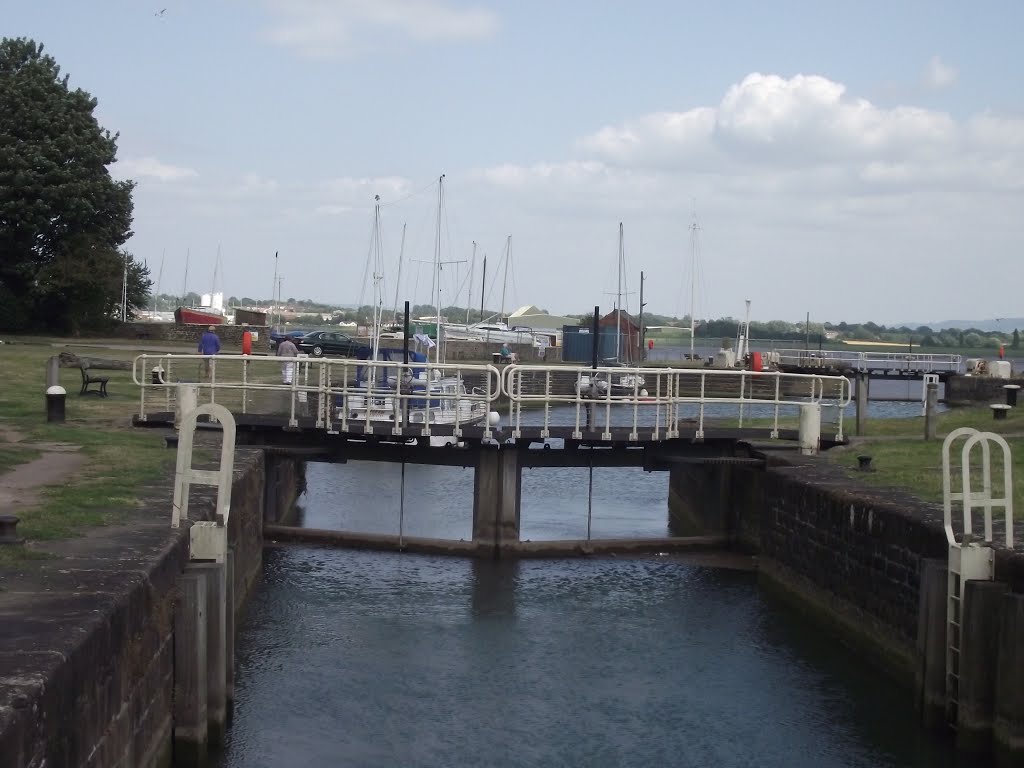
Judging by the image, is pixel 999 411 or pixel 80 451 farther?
pixel 999 411

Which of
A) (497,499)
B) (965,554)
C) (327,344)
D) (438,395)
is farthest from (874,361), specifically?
(965,554)

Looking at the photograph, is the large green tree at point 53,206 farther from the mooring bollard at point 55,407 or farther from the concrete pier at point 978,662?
the concrete pier at point 978,662

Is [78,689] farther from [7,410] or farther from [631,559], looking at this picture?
[7,410]

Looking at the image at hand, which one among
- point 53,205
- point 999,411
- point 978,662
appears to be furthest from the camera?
point 53,205

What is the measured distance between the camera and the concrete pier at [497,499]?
867 inches

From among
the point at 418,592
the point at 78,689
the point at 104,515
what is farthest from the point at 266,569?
the point at 78,689

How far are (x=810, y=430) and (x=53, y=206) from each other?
36.0 meters

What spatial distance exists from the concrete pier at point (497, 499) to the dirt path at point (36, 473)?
681 centimetres

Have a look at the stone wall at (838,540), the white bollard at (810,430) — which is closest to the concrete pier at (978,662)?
the stone wall at (838,540)

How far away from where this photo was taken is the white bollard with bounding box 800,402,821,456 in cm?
2262

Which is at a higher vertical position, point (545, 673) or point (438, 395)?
Result: point (438, 395)

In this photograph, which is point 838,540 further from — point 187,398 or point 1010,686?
Result: point 187,398

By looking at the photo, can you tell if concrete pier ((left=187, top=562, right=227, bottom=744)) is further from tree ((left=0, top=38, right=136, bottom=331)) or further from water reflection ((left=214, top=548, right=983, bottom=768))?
tree ((left=0, top=38, right=136, bottom=331))

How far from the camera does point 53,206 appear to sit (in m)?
49.3
